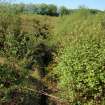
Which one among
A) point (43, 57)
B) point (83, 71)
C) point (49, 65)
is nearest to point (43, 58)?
point (43, 57)

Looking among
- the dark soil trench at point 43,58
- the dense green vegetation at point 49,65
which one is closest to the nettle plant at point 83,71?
the dense green vegetation at point 49,65

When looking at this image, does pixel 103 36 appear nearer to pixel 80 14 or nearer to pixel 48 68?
pixel 48 68

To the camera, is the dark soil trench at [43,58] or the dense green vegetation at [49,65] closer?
the dense green vegetation at [49,65]

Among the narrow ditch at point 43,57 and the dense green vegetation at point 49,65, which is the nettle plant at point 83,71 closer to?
the dense green vegetation at point 49,65

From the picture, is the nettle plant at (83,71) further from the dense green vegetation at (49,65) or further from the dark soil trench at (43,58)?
the dark soil trench at (43,58)

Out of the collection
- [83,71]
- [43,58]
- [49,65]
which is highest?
→ [83,71]

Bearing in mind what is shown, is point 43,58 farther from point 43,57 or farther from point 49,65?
point 49,65

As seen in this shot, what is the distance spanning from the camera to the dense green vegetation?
12.5 meters

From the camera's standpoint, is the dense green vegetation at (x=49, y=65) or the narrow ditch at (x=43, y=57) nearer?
the dense green vegetation at (x=49, y=65)

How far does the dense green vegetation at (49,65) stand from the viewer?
41.0 ft

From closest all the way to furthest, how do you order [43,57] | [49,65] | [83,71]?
[83,71], [49,65], [43,57]

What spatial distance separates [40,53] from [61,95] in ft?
10.5

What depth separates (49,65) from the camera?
612 inches

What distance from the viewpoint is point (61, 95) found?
1333cm
